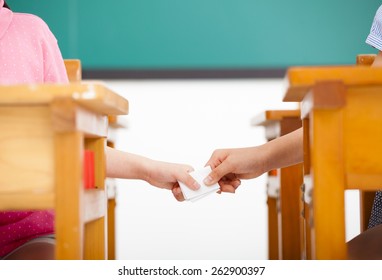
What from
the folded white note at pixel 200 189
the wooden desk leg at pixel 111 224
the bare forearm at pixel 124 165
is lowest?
the wooden desk leg at pixel 111 224

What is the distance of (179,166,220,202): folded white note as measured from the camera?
145 centimetres

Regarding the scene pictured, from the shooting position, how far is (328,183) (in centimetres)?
85

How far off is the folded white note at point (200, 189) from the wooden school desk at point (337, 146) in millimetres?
601

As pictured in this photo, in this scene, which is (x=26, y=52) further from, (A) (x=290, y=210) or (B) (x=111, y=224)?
(B) (x=111, y=224)

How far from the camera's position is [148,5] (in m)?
2.66

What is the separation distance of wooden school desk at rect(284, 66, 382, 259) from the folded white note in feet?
1.97

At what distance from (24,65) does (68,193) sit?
1.45 ft

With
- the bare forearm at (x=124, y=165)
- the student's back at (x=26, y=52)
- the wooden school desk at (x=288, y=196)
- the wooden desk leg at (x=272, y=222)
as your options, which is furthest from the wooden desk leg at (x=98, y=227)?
the wooden desk leg at (x=272, y=222)

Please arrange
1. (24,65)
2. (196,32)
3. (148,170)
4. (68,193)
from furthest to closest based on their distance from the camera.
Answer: (196,32) < (148,170) < (24,65) < (68,193)

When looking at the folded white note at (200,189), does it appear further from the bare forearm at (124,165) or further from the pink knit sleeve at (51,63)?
the pink knit sleeve at (51,63)

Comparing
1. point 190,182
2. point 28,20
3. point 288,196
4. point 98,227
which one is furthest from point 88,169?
point 288,196

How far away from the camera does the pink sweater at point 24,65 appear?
116 cm

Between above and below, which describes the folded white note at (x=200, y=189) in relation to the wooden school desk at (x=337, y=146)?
below

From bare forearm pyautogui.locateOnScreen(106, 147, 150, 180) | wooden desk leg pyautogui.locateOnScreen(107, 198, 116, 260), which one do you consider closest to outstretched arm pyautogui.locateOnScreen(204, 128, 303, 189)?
bare forearm pyautogui.locateOnScreen(106, 147, 150, 180)
